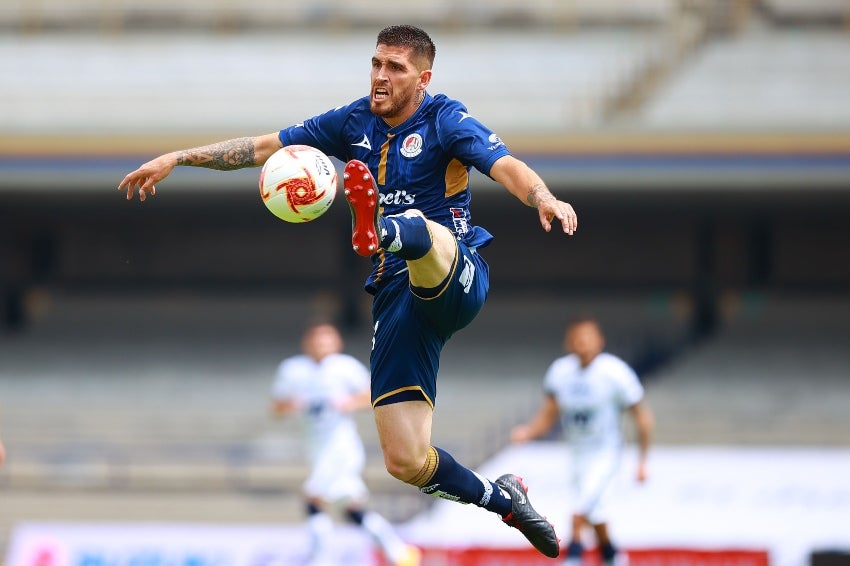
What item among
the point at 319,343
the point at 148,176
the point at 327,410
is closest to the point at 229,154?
the point at 148,176

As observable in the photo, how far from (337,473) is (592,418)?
2.96 m

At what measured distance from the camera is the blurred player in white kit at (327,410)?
553 inches

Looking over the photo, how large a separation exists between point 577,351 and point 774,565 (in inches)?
115

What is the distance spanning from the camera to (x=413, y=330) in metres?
7.18

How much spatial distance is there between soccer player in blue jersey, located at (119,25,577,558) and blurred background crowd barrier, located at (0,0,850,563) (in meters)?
10.9

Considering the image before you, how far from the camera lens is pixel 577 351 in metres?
12.6

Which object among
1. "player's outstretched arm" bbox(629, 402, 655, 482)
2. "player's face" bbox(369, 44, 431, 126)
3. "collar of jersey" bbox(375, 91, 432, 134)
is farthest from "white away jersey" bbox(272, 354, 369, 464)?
"player's face" bbox(369, 44, 431, 126)

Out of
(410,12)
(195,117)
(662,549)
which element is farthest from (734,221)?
(662,549)

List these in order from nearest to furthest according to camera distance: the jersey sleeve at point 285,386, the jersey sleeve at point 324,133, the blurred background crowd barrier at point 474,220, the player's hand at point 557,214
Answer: the player's hand at point 557,214 → the jersey sleeve at point 324,133 → the jersey sleeve at point 285,386 → the blurred background crowd barrier at point 474,220

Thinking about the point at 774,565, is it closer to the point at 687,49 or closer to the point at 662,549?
the point at 662,549

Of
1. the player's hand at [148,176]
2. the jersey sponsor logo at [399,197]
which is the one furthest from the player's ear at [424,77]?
the player's hand at [148,176]

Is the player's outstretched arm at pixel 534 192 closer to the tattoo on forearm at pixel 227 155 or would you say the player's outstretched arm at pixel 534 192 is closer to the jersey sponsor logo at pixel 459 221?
the jersey sponsor logo at pixel 459 221

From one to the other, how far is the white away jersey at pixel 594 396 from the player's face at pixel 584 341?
11 centimetres

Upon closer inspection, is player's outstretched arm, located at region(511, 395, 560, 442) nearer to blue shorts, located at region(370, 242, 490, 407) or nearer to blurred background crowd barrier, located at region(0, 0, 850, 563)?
blue shorts, located at region(370, 242, 490, 407)
